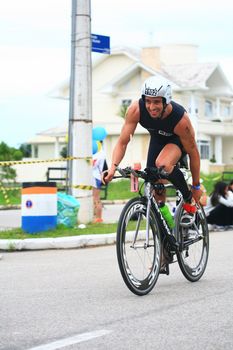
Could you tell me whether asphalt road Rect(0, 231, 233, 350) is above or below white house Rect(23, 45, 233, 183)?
below

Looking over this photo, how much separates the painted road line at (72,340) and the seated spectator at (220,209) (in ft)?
31.7

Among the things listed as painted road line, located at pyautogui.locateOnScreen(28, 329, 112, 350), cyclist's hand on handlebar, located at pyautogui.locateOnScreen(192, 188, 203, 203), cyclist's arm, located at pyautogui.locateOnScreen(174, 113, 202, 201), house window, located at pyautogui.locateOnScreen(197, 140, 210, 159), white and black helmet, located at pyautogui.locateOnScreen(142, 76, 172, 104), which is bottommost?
painted road line, located at pyautogui.locateOnScreen(28, 329, 112, 350)

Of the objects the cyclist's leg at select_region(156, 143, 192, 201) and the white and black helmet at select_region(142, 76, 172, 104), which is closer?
the white and black helmet at select_region(142, 76, 172, 104)

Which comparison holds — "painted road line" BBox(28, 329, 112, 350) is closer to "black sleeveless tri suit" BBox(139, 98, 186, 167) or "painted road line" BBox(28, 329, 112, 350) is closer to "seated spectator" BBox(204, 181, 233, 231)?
"black sleeveless tri suit" BBox(139, 98, 186, 167)

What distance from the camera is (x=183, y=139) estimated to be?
821cm

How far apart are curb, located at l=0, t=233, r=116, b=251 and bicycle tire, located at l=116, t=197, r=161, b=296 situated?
4.63 meters

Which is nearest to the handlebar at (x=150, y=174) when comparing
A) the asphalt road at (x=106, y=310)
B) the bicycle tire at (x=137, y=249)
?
the bicycle tire at (x=137, y=249)

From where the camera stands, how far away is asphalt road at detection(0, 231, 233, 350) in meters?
5.80

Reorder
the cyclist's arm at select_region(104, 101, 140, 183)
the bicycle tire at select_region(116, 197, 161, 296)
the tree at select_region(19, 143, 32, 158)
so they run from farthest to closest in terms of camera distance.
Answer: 1. the tree at select_region(19, 143, 32, 158)
2. the cyclist's arm at select_region(104, 101, 140, 183)
3. the bicycle tire at select_region(116, 197, 161, 296)

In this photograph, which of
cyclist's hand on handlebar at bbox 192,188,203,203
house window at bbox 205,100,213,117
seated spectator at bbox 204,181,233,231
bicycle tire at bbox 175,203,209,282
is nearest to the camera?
bicycle tire at bbox 175,203,209,282

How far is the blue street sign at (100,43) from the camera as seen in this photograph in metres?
15.0

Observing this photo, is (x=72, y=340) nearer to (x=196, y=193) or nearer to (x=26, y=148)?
(x=196, y=193)

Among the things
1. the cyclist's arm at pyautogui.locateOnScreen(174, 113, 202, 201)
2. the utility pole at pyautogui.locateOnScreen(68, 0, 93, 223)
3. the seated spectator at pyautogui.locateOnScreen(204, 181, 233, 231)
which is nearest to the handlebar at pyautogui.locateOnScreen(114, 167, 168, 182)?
the cyclist's arm at pyautogui.locateOnScreen(174, 113, 202, 201)

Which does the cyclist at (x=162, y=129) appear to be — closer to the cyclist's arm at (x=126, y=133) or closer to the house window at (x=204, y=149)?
the cyclist's arm at (x=126, y=133)
